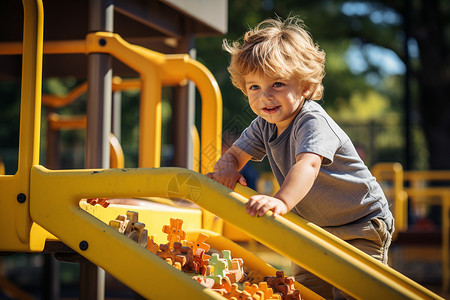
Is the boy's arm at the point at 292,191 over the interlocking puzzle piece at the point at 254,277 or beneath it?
over

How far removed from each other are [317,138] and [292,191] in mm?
233

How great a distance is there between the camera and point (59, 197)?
1851 millimetres

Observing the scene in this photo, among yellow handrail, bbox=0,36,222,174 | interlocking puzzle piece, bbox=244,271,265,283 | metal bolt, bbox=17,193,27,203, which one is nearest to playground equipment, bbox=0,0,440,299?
metal bolt, bbox=17,193,27,203

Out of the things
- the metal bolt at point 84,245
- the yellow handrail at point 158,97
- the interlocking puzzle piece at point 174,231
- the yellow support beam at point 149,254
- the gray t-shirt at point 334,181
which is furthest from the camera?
the yellow handrail at point 158,97

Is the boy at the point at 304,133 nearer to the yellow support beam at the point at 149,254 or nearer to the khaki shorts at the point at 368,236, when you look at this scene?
the khaki shorts at the point at 368,236

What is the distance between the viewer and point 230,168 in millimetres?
2172

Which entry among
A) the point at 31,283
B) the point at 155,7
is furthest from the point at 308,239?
the point at 31,283

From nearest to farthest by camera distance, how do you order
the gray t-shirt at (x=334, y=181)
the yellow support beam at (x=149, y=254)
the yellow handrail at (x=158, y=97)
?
the yellow support beam at (x=149, y=254) < the gray t-shirt at (x=334, y=181) < the yellow handrail at (x=158, y=97)

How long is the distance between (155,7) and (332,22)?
7.93m

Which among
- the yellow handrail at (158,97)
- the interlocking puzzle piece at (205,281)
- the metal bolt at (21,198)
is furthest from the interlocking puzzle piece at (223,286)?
the yellow handrail at (158,97)

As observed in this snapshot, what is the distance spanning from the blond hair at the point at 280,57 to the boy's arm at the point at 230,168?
10.5 inches

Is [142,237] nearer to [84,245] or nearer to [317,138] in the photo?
[84,245]

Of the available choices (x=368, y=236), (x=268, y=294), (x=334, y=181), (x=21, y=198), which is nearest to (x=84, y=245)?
(x=21, y=198)

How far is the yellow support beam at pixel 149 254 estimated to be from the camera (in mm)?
1613
